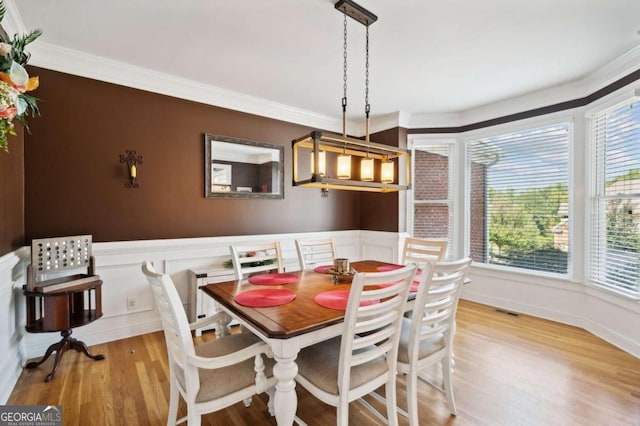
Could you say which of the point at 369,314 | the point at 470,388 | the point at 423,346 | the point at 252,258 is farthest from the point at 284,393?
the point at 470,388

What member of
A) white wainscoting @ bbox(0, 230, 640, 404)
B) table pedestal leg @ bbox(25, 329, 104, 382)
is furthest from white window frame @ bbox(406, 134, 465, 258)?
table pedestal leg @ bbox(25, 329, 104, 382)

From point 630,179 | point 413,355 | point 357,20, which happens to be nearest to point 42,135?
point 357,20

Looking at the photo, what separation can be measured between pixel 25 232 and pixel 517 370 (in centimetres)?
427

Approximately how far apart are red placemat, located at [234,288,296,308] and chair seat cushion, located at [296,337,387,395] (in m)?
0.32

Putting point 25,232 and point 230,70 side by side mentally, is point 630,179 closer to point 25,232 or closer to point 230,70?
point 230,70

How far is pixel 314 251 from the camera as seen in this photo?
3117mm

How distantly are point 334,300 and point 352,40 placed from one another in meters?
2.08

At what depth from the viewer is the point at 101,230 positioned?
9.61 feet

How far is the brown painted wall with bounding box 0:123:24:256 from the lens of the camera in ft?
7.00

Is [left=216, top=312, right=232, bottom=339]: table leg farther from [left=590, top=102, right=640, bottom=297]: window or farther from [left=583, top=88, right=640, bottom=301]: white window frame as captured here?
[left=583, top=88, right=640, bottom=301]: white window frame

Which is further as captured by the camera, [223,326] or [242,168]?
[242,168]

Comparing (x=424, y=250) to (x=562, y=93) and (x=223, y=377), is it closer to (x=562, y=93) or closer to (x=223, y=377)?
(x=223, y=377)

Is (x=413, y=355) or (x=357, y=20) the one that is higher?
(x=357, y=20)

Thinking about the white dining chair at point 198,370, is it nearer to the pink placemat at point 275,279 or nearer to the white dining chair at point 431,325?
the pink placemat at point 275,279
